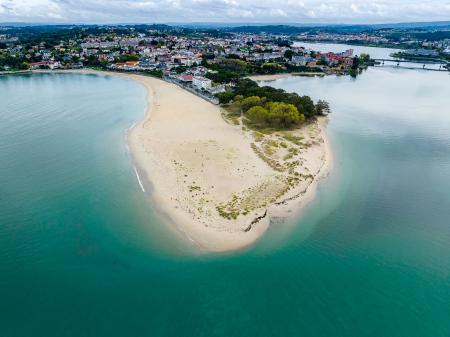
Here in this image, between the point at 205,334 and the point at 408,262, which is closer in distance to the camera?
the point at 205,334

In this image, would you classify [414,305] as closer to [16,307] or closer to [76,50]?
[16,307]

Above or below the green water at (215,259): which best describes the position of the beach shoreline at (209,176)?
above

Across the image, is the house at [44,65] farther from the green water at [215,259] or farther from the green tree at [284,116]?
the green tree at [284,116]

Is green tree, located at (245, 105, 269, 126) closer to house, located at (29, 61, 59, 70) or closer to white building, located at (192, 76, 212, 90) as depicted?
white building, located at (192, 76, 212, 90)

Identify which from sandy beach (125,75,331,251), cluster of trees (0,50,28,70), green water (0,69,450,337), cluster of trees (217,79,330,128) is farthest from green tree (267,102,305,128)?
cluster of trees (0,50,28,70)

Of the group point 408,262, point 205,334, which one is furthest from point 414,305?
point 205,334

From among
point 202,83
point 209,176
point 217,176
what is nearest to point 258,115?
point 217,176

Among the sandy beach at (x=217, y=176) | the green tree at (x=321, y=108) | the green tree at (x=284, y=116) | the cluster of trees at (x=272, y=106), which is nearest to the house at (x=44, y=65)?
the cluster of trees at (x=272, y=106)

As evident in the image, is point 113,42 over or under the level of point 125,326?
over
